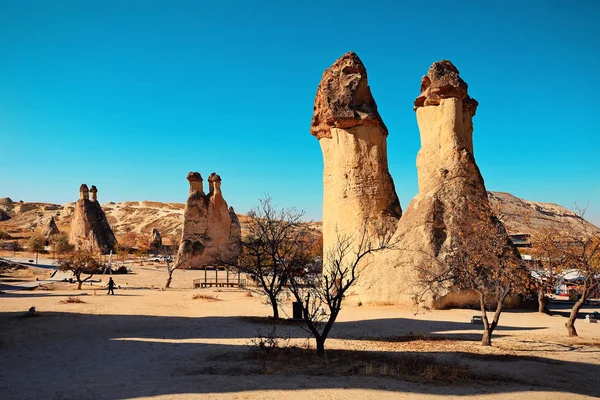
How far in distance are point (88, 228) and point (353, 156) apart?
1312 inches

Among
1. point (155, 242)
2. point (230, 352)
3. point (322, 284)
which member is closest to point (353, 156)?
point (322, 284)

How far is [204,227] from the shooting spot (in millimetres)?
38281

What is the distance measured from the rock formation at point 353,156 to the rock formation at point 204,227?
15709 millimetres

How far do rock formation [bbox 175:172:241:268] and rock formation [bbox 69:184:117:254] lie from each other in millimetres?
12769

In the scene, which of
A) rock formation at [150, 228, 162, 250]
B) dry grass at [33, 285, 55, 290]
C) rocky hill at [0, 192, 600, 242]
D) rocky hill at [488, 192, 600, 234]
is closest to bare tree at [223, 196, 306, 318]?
rocky hill at [488, 192, 600, 234]

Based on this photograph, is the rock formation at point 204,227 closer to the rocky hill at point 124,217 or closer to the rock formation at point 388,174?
the rock formation at point 388,174

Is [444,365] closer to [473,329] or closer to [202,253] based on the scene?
[473,329]

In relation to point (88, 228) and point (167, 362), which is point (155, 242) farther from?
point (167, 362)

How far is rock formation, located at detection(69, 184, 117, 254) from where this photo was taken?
45531 mm

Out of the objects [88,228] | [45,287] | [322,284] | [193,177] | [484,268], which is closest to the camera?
[484,268]

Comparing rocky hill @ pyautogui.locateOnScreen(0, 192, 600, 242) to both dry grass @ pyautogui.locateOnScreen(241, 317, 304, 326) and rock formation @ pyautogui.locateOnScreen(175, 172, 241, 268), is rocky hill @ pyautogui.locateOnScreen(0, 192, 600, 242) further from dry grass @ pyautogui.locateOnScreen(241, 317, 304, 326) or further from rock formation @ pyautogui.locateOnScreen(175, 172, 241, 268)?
dry grass @ pyautogui.locateOnScreen(241, 317, 304, 326)

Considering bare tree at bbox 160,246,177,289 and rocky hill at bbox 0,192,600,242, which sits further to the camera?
rocky hill at bbox 0,192,600,242

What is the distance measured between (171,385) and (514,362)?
22.1ft

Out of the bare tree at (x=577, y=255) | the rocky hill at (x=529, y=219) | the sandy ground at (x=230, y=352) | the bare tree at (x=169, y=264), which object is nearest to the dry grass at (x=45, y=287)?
the sandy ground at (x=230, y=352)
